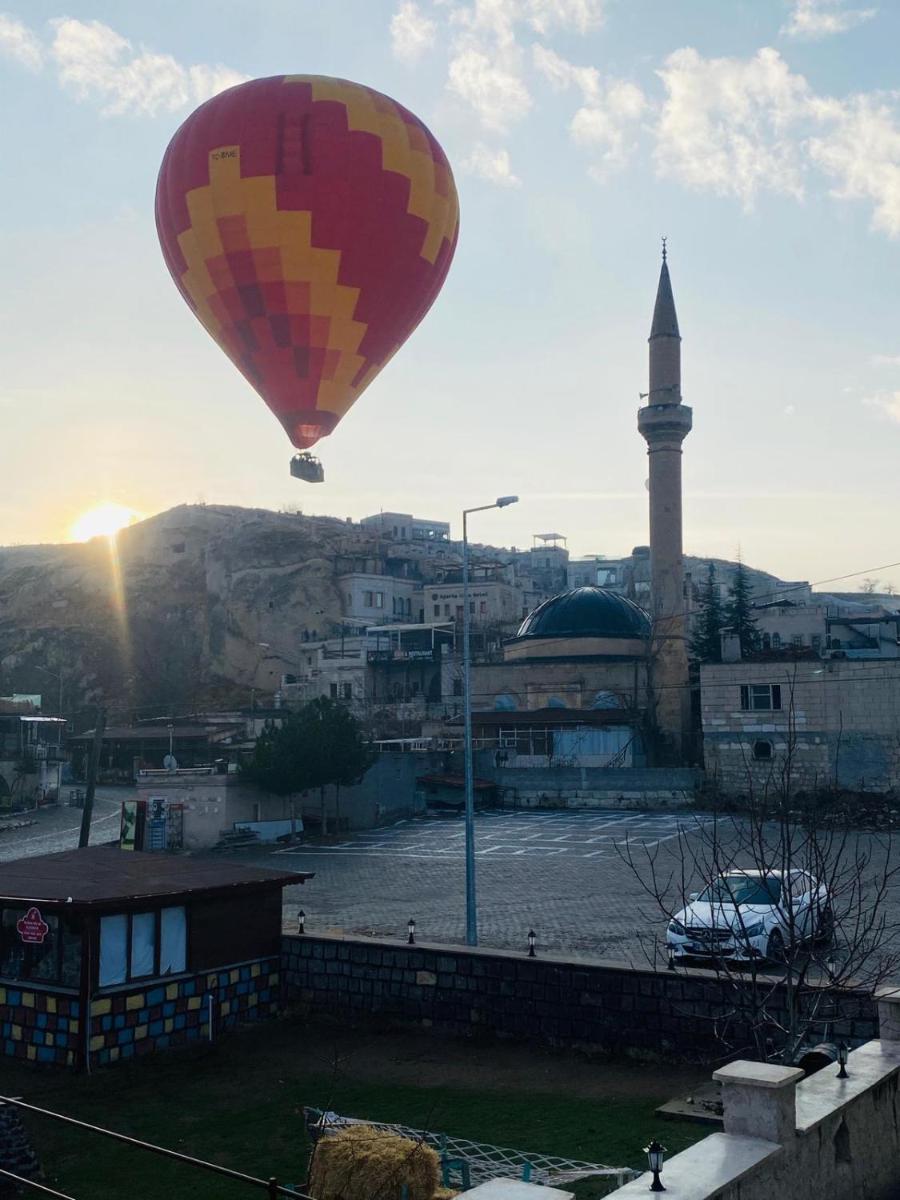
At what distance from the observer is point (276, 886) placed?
57.5ft

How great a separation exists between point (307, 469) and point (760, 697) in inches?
1072

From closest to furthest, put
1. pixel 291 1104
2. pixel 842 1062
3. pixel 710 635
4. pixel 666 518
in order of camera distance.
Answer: pixel 842 1062, pixel 291 1104, pixel 666 518, pixel 710 635

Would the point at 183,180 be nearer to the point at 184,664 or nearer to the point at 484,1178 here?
the point at 484,1178

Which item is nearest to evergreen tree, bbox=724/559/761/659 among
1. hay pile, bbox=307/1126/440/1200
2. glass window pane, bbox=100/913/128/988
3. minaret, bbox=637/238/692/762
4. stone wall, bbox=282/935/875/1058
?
minaret, bbox=637/238/692/762

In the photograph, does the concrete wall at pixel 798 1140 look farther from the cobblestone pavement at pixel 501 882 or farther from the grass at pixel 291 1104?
the cobblestone pavement at pixel 501 882

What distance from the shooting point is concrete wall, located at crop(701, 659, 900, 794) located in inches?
1752

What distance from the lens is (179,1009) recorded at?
15922 mm

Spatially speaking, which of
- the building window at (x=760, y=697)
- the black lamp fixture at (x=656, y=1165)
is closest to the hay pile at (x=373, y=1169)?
the black lamp fixture at (x=656, y=1165)

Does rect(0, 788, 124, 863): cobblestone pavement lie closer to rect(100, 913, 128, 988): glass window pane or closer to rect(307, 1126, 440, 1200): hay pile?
rect(100, 913, 128, 988): glass window pane

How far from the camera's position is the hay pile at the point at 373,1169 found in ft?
30.6

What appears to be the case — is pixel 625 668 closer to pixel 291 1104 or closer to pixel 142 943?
pixel 142 943

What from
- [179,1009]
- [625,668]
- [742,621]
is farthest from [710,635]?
[179,1009]

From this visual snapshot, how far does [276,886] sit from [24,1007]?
3.99m

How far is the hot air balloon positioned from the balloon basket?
95 cm
